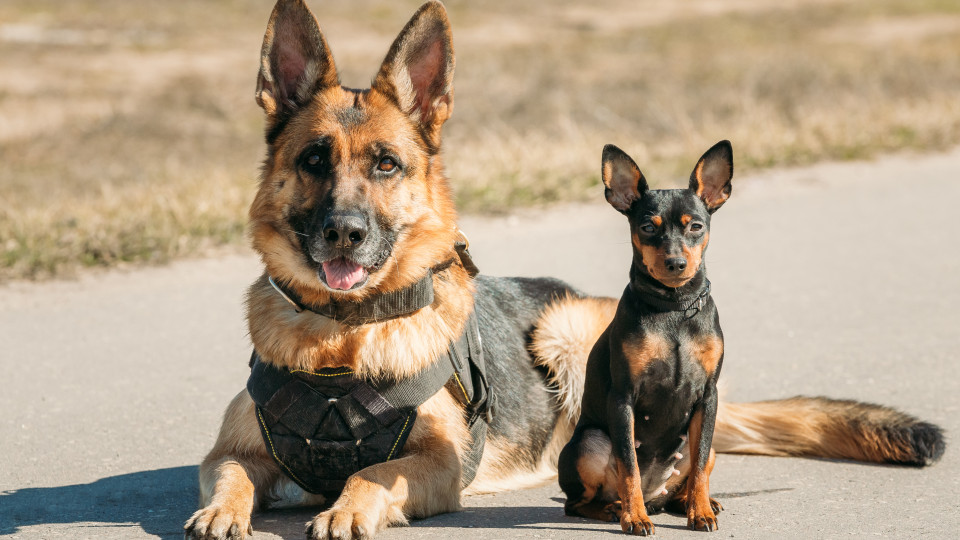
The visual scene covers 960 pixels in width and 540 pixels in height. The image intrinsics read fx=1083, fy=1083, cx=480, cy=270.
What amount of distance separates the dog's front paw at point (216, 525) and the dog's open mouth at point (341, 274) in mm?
862

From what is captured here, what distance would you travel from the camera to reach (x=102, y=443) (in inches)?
199

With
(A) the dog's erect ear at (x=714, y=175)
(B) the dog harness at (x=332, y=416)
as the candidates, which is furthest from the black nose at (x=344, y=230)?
(A) the dog's erect ear at (x=714, y=175)

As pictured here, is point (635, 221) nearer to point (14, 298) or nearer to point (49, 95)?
point (14, 298)

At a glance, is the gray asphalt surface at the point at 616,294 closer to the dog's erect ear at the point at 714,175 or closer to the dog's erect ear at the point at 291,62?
the dog's erect ear at the point at 714,175

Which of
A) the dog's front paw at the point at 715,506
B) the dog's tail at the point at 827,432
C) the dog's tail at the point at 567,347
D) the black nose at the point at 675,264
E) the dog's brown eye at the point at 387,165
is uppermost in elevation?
the dog's brown eye at the point at 387,165

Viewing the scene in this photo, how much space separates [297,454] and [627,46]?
2348 centimetres

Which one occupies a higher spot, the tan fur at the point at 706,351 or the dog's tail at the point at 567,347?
the tan fur at the point at 706,351

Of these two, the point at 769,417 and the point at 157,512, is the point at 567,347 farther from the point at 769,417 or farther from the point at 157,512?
the point at 157,512

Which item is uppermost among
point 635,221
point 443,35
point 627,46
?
point 627,46

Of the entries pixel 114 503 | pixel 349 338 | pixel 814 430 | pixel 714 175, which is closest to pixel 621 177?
pixel 714 175

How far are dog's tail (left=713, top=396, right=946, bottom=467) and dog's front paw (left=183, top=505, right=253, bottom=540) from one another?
2319 millimetres

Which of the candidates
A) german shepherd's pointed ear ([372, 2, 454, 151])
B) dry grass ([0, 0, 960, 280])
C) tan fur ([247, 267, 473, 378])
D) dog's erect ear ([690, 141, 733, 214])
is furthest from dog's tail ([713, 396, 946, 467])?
dry grass ([0, 0, 960, 280])

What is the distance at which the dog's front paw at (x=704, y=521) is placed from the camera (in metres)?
3.73

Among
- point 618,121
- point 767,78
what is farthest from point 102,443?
point 767,78
